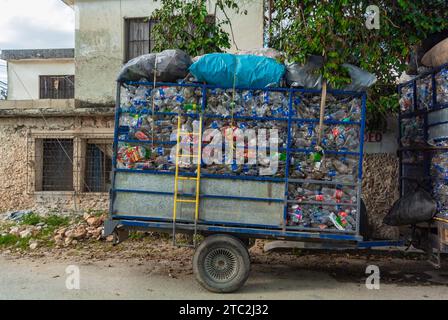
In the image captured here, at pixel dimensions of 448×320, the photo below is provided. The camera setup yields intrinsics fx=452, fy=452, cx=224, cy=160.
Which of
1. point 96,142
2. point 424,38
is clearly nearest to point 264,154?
point 424,38

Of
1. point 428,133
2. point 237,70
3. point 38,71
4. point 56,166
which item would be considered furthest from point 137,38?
point 38,71

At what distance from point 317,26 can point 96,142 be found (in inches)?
237

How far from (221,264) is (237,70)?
7.85 ft

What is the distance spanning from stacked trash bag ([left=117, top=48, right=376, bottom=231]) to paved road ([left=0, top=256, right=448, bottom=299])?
0.94 metres

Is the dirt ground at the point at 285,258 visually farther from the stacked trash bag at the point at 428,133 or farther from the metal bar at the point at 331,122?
the metal bar at the point at 331,122

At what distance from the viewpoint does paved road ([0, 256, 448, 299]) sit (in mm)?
5470

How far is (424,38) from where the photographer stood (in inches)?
286

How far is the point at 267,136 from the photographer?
18.2 feet

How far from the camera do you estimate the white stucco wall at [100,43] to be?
34.3 feet

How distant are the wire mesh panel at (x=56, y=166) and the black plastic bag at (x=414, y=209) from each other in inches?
278

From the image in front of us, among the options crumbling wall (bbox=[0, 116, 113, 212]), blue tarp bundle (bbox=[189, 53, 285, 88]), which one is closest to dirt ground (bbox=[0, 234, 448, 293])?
crumbling wall (bbox=[0, 116, 113, 212])

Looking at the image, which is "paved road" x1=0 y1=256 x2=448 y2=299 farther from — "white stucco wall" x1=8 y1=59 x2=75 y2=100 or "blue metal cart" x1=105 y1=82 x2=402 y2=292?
"white stucco wall" x1=8 y1=59 x2=75 y2=100

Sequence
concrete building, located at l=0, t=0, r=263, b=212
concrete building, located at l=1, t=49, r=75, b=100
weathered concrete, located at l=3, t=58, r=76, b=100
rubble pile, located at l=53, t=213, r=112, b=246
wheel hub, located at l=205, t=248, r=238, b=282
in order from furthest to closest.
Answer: weathered concrete, located at l=3, t=58, r=76, b=100 → concrete building, located at l=1, t=49, r=75, b=100 → concrete building, located at l=0, t=0, r=263, b=212 → rubble pile, located at l=53, t=213, r=112, b=246 → wheel hub, located at l=205, t=248, r=238, b=282
